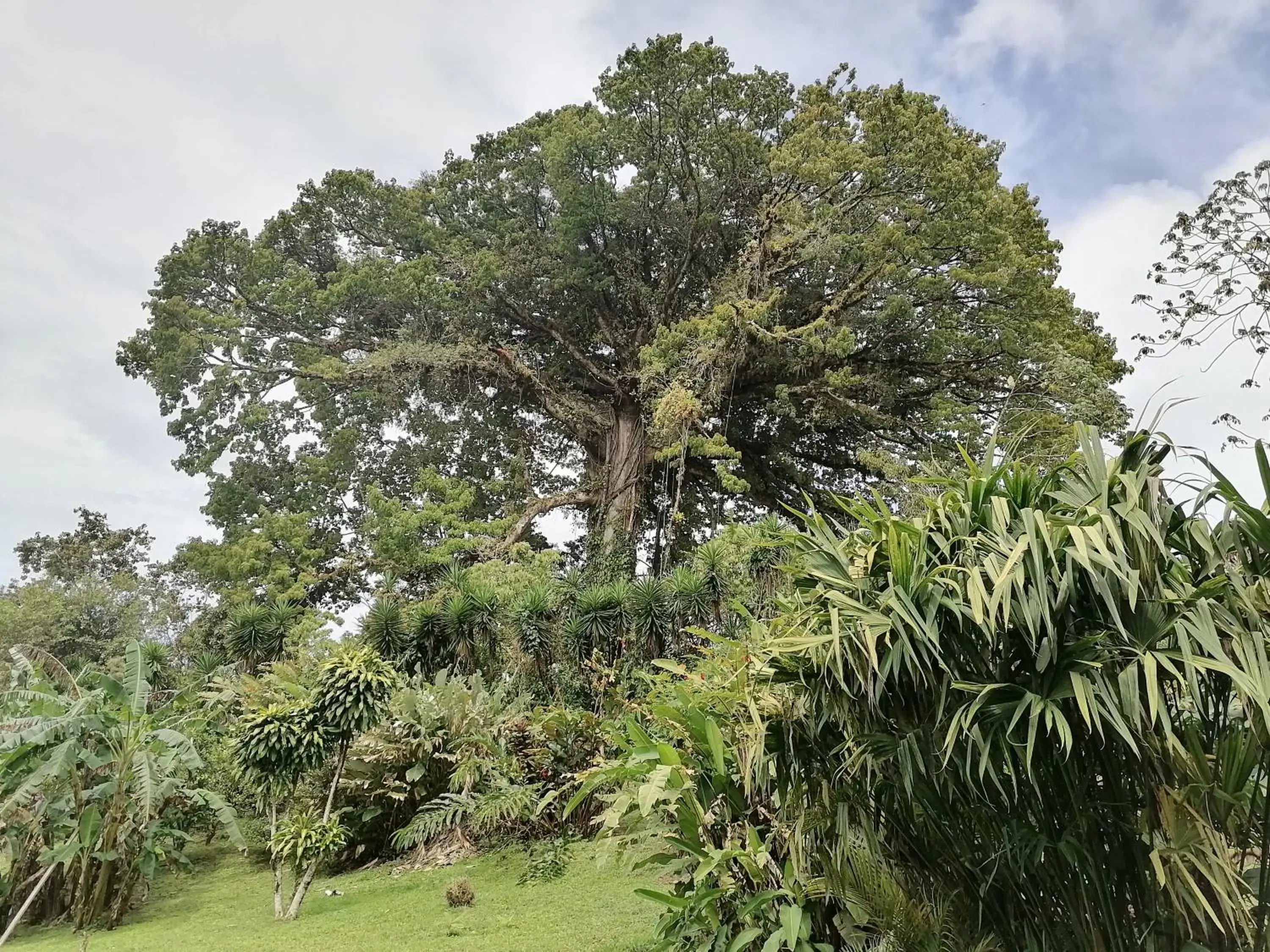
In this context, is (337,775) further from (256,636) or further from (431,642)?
(256,636)

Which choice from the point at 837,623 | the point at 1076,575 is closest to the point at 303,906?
the point at 837,623

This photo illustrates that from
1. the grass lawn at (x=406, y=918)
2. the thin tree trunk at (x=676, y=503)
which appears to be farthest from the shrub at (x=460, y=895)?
the thin tree trunk at (x=676, y=503)

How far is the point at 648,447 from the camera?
15508 millimetres

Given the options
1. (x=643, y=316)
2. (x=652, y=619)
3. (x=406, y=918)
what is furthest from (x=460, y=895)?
(x=643, y=316)

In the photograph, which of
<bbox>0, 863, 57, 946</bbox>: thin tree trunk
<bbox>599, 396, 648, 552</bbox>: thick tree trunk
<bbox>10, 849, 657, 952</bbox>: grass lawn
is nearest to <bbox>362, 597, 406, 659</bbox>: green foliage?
<bbox>10, 849, 657, 952</bbox>: grass lawn

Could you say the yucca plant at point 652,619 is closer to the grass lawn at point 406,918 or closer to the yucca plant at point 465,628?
the yucca plant at point 465,628

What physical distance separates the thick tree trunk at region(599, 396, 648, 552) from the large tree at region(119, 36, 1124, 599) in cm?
6

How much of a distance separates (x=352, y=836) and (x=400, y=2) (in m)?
9.06

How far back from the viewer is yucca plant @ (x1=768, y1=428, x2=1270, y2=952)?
2258mm

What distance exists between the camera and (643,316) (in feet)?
55.7

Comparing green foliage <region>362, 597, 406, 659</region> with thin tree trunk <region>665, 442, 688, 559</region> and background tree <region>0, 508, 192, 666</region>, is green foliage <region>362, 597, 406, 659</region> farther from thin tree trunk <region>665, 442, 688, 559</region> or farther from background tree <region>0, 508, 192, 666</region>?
background tree <region>0, 508, 192, 666</region>

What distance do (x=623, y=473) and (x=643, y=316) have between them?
3.92 m

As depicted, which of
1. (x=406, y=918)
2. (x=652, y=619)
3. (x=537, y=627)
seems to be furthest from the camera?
(x=537, y=627)

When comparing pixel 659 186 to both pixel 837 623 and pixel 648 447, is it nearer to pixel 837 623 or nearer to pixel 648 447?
pixel 648 447
